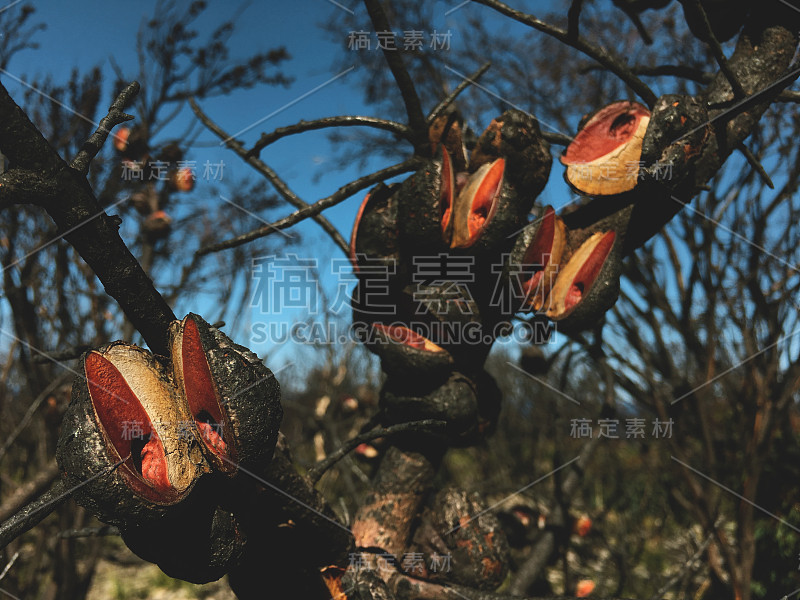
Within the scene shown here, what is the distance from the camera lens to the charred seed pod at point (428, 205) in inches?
45.0

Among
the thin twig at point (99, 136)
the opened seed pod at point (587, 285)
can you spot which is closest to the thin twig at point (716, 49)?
the opened seed pod at point (587, 285)

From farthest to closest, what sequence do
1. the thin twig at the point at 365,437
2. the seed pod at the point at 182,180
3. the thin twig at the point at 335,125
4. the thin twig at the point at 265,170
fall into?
1. the seed pod at the point at 182,180
2. the thin twig at the point at 265,170
3. the thin twig at the point at 335,125
4. the thin twig at the point at 365,437

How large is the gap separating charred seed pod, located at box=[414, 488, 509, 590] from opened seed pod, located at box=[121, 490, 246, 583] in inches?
20.9

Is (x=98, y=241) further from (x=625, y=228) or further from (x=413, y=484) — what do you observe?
(x=625, y=228)

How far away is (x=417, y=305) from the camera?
122 centimetres

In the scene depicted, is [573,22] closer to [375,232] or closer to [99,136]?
[375,232]

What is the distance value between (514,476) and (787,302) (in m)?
4.24

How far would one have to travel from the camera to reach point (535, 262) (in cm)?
123

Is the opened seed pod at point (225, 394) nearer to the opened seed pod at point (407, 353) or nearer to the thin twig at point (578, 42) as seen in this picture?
the opened seed pod at point (407, 353)

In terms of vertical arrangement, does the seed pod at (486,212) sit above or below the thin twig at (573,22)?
below

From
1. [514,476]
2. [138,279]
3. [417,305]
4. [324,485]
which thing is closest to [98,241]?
[138,279]

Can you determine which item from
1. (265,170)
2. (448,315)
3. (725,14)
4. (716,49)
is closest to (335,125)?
(265,170)

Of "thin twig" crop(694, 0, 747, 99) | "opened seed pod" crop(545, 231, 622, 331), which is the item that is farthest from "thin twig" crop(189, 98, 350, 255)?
"thin twig" crop(694, 0, 747, 99)

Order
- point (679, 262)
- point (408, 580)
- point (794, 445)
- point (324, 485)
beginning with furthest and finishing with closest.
Result: point (324, 485) → point (794, 445) → point (679, 262) → point (408, 580)
